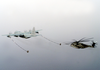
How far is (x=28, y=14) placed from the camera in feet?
11.3

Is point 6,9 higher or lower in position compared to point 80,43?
higher

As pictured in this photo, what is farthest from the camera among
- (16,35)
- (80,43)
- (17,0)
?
(80,43)

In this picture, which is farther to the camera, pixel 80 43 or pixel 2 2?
pixel 80 43

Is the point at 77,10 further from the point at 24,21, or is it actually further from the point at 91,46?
the point at 24,21

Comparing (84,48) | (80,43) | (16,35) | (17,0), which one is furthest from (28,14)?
(84,48)

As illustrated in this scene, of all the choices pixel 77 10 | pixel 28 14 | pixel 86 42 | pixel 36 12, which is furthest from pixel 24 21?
pixel 86 42

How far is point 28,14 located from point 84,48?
2224 mm

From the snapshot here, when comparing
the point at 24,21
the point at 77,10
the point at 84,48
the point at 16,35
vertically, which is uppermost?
the point at 77,10

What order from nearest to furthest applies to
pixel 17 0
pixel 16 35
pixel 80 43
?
pixel 16 35, pixel 17 0, pixel 80 43

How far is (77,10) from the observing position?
12.3 feet

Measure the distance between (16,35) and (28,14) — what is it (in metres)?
0.79

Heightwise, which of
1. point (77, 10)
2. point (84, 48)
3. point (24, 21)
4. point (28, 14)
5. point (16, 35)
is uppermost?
point (77, 10)

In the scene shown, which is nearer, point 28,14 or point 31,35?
point 31,35

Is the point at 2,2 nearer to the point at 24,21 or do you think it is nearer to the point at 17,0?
the point at 17,0
